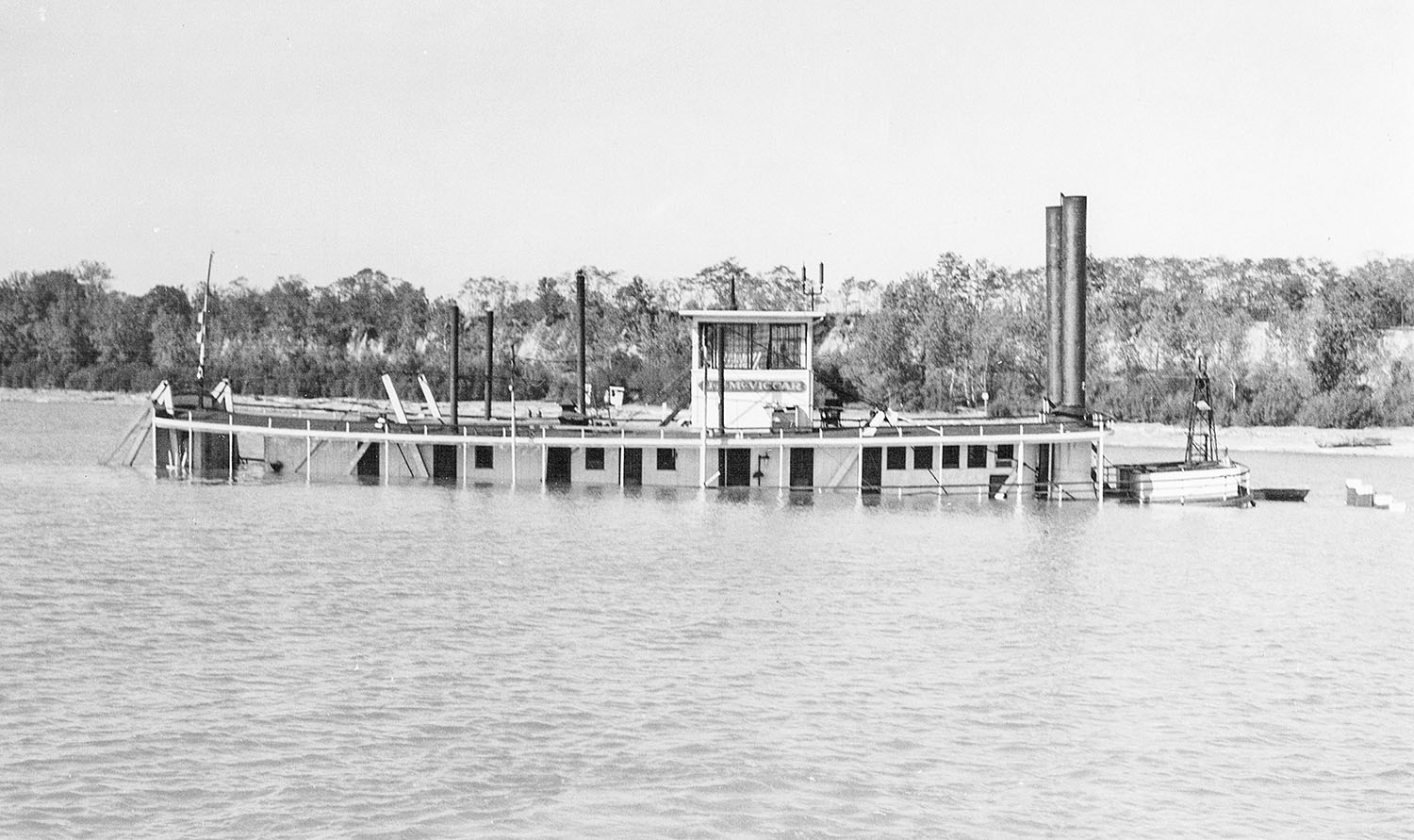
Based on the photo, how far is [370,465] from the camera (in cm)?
5319

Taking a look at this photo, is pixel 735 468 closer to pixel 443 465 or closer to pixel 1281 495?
pixel 443 465

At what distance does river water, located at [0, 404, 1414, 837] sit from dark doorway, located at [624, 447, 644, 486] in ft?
34.7

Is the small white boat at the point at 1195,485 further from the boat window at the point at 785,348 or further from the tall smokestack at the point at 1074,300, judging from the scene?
the boat window at the point at 785,348

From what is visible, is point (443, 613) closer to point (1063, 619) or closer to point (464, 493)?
point (1063, 619)

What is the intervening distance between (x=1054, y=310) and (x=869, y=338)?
67.8 meters

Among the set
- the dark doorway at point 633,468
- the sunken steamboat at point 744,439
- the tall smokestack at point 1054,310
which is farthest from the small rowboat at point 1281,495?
the dark doorway at point 633,468

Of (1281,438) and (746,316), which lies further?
(1281,438)

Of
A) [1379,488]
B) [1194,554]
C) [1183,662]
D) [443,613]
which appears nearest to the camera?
[1183,662]

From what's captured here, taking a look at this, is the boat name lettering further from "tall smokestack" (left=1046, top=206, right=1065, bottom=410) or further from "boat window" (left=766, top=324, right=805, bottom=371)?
"tall smokestack" (left=1046, top=206, right=1065, bottom=410)

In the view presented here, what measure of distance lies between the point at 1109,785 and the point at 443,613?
12604 millimetres

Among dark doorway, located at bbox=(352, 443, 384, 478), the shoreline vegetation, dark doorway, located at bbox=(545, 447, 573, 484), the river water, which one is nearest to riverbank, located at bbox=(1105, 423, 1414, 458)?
the shoreline vegetation

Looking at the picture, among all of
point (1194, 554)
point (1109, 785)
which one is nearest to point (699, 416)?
point (1194, 554)

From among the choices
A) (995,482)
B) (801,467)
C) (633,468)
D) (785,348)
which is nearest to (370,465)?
(633,468)

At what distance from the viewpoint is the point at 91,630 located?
24250 millimetres
